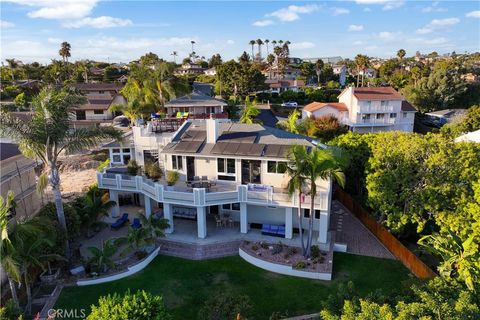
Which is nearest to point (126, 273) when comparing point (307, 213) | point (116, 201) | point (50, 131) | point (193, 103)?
point (116, 201)

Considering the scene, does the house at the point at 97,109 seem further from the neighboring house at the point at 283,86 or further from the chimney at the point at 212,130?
the chimney at the point at 212,130

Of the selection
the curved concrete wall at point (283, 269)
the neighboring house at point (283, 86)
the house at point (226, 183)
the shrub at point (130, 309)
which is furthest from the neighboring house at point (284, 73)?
the shrub at point (130, 309)

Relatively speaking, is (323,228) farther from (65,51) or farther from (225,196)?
(65,51)

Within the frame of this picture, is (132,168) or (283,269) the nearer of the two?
(283,269)

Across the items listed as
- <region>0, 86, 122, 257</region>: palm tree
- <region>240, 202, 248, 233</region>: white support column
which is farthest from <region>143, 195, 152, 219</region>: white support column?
<region>240, 202, 248, 233</region>: white support column

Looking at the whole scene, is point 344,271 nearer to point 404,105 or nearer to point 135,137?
point 135,137

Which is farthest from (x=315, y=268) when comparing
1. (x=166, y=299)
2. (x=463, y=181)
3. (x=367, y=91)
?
(x=367, y=91)

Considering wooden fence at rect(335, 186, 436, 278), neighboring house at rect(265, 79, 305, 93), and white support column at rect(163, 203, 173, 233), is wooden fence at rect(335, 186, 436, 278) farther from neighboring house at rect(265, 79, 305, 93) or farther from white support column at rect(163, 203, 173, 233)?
neighboring house at rect(265, 79, 305, 93)
